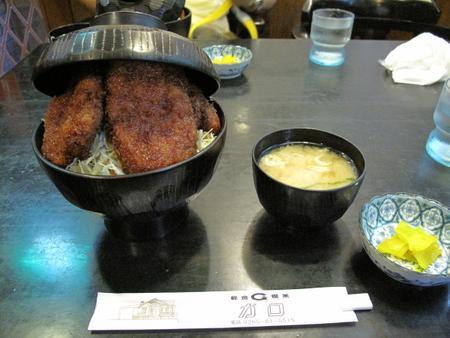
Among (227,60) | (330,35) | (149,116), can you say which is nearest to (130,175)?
(149,116)

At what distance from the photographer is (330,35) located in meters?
2.00

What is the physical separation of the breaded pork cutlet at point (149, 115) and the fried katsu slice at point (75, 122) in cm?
3

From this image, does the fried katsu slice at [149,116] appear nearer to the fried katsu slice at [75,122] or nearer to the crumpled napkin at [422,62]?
the fried katsu slice at [75,122]

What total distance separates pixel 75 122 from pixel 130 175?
19cm

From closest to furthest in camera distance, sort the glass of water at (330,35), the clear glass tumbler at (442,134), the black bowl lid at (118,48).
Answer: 1. the black bowl lid at (118,48)
2. the clear glass tumbler at (442,134)
3. the glass of water at (330,35)

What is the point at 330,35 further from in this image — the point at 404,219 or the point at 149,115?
the point at 149,115

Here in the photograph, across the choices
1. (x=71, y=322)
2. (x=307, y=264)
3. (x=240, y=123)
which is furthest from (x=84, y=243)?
(x=240, y=123)

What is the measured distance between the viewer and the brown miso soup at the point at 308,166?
0.93 m

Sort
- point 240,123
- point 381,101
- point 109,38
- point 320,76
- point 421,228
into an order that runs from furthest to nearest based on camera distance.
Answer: point 320,76, point 381,101, point 240,123, point 421,228, point 109,38

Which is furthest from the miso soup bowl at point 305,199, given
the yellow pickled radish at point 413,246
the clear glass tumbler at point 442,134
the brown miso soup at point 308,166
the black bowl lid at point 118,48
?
the clear glass tumbler at point 442,134

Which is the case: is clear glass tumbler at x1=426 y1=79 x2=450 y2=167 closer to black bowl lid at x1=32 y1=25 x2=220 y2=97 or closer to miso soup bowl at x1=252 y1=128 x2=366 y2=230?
miso soup bowl at x1=252 y1=128 x2=366 y2=230

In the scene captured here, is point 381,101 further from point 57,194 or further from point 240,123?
point 57,194

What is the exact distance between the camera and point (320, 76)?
6.21 ft

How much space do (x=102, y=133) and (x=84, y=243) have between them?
0.97 feet
